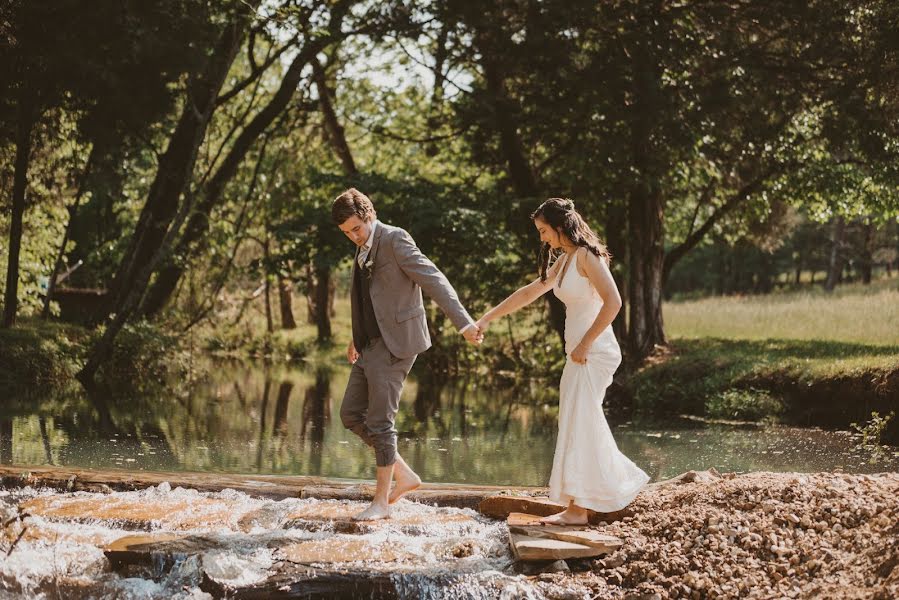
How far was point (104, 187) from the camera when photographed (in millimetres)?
23547

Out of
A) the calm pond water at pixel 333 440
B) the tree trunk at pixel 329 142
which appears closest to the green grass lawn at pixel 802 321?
the calm pond water at pixel 333 440

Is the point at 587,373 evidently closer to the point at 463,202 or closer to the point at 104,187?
the point at 463,202

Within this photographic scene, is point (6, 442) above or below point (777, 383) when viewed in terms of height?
below

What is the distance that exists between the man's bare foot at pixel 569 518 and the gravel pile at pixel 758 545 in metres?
0.15

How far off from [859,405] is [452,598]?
31.9ft

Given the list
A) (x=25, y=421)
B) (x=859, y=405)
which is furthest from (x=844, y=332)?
(x=25, y=421)

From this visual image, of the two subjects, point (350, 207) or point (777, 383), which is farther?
point (777, 383)

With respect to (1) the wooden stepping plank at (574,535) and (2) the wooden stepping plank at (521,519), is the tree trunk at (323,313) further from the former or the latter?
(1) the wooden stepping plank at (574,535)

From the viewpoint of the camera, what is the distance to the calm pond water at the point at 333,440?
10781mm

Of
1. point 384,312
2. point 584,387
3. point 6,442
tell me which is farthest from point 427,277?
point 6,442

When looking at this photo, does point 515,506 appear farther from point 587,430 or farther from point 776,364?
point 776,364

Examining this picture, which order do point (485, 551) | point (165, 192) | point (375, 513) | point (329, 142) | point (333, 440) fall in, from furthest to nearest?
point (329, 142), point (165, 192), point (333, 440), point (375, 513), point (485, 551)

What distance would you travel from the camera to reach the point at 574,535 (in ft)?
21.0

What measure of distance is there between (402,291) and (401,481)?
1436 mm
